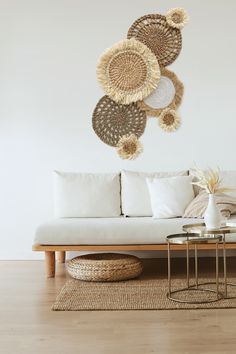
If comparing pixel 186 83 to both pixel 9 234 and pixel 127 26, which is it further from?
pixel 9 234

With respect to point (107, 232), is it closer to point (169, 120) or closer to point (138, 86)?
point (169, 120)

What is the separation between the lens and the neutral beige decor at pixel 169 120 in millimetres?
5277

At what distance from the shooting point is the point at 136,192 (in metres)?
4.98

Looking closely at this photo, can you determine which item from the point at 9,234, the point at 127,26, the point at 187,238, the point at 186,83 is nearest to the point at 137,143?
the point at 186,83

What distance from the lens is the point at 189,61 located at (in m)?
5.31

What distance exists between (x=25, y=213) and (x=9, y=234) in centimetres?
26

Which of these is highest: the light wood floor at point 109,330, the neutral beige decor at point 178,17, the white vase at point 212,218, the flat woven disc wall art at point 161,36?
the neutral beige decor at point 178,17

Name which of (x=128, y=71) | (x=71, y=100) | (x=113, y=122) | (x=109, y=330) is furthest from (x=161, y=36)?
(x=109, y=330)

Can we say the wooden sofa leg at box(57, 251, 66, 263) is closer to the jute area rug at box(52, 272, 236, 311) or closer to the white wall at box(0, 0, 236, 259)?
the white wall at box(0, 0, 236, 259)

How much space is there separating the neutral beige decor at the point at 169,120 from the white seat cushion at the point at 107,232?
1.27 meters

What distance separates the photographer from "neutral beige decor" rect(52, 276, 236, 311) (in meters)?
3.36

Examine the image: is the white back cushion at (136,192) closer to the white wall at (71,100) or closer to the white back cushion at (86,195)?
the white back cushion at (86,195)

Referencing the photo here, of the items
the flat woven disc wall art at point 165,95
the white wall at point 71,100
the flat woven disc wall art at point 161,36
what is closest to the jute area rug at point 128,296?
the white wall at point 71,100

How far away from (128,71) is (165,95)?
440 millimetres
